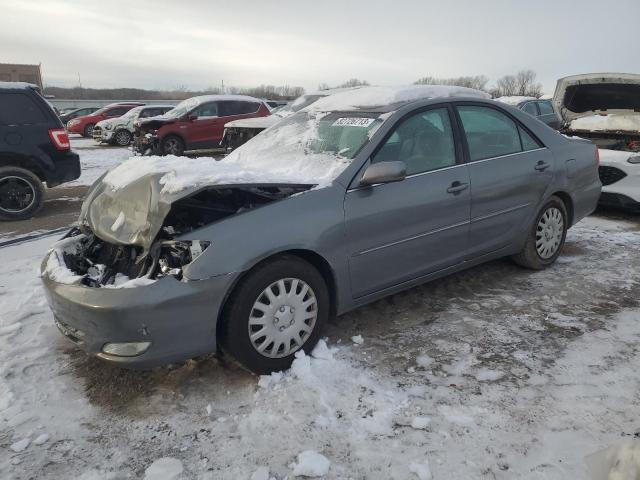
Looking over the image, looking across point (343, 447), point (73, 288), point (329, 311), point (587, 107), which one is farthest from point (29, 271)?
point (587, 107)

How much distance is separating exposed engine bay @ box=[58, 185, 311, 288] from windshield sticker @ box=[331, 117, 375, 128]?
766 millimetres

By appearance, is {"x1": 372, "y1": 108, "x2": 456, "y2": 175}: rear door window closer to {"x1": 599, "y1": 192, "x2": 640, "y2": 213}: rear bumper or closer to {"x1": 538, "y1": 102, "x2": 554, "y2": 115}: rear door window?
{"x1": 599, "y1": 192, "x2": 640, "y2": 213}: rear bumper

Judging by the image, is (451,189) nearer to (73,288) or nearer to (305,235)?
(305,235)

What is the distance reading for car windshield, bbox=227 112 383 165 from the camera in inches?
131

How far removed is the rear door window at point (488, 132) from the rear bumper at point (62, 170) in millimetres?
5959

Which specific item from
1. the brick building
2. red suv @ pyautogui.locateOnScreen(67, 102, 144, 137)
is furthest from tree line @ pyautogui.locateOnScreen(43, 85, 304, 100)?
red suv @ pyautogui.locateOnScreen(67, 102, 144, 137)

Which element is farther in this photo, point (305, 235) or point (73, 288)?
point (305, 235)

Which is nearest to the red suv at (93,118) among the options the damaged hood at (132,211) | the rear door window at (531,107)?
the rear door window at (531,107)

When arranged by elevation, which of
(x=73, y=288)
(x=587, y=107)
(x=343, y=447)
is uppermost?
(x=587, y=107)

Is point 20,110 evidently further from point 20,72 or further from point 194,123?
point 20,72

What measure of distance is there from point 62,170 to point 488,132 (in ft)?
20.1

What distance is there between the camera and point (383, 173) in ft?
9.77

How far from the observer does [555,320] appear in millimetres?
3463

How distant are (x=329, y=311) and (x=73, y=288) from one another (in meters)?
1.52
